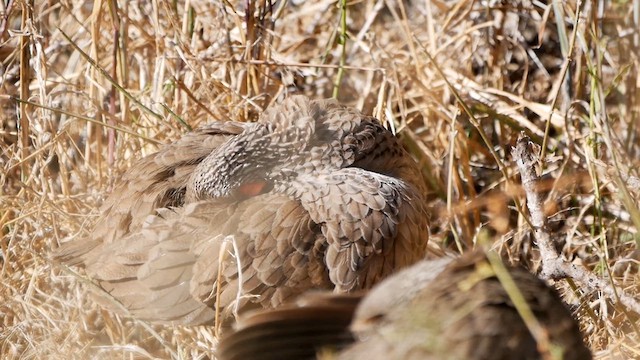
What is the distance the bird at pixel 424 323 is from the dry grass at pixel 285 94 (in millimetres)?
1047

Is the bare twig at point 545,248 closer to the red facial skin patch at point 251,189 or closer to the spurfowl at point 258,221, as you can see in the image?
the spurfowl at point 258,221

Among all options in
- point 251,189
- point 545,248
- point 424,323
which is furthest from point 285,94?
point 424,323

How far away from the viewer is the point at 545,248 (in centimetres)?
261

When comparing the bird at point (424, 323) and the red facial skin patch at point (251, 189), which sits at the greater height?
the bird at point (424, 323)

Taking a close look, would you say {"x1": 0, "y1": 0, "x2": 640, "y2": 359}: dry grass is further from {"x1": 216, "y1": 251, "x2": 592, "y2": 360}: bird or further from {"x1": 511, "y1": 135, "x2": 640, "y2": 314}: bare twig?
{"x1": 216, "y1": 251, "x2": 592, "y2": 360}: bird

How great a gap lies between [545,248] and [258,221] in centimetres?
83

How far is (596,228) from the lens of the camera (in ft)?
12.3

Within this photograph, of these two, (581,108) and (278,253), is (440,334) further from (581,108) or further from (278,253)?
(581,108)

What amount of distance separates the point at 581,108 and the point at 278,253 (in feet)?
5.55

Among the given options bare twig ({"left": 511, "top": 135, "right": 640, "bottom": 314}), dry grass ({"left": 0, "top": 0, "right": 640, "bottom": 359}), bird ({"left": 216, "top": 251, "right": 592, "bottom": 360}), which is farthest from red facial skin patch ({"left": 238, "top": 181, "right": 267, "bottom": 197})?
bird ({"left": 216, "top": 251, "right": 592, "bottom": 360})

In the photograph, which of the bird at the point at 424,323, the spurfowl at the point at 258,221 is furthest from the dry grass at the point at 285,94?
the bird at the point at 424,323

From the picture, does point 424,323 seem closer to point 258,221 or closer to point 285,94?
point 258,221

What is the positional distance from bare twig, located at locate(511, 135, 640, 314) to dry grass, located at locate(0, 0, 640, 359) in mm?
462

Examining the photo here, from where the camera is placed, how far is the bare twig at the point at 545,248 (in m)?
2.48
